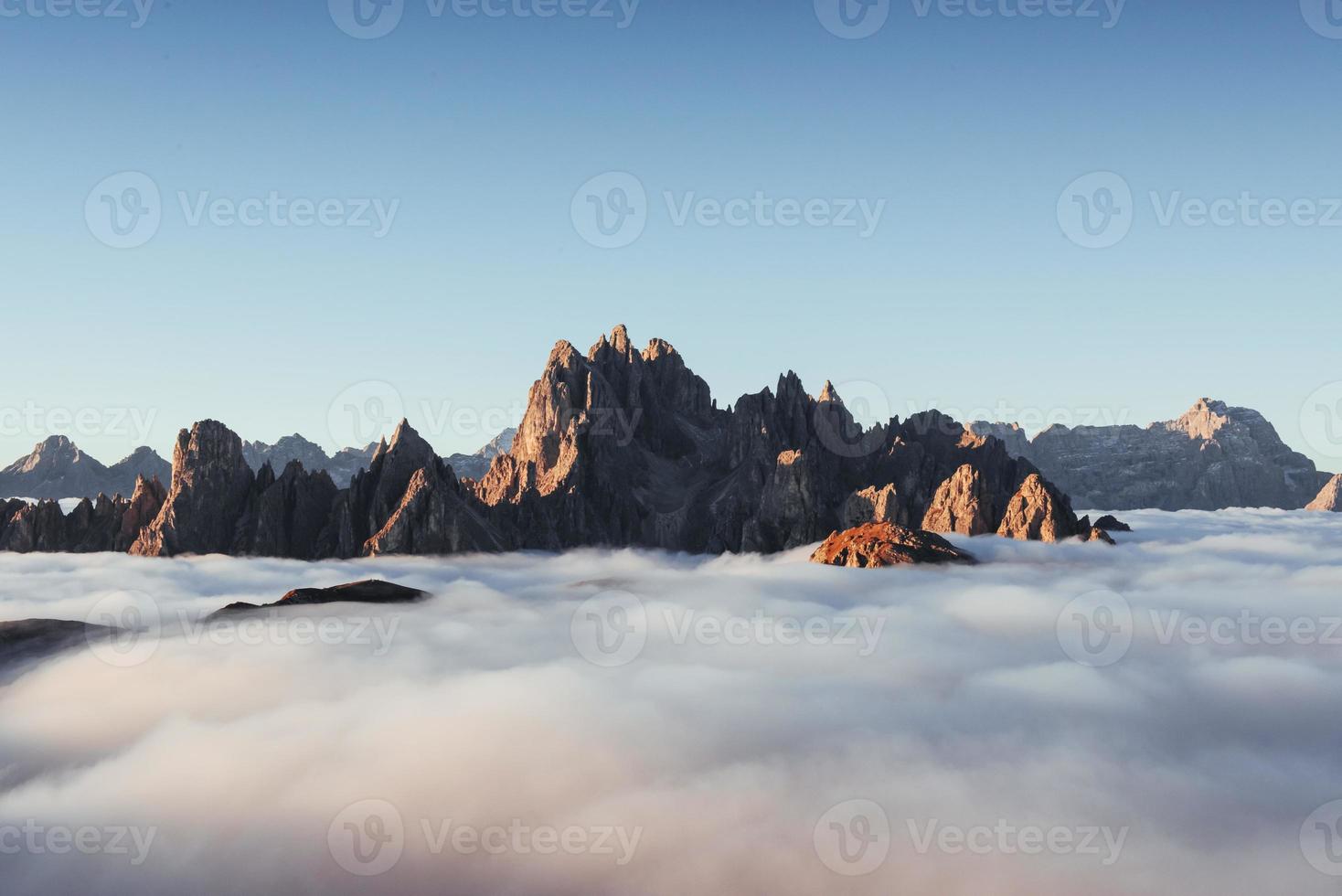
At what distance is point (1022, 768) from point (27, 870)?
310 ft

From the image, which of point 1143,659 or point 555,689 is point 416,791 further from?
point 1143,659

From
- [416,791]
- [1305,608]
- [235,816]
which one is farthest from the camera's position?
[1305,608]

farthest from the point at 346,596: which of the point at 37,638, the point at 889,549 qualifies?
the point at 889,549

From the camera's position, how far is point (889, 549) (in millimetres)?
152875

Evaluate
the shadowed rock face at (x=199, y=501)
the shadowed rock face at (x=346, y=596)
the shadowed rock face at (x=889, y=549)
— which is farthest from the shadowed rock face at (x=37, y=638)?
the shadowed rock face at (x=889, y=549)

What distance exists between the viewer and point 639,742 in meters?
95.0

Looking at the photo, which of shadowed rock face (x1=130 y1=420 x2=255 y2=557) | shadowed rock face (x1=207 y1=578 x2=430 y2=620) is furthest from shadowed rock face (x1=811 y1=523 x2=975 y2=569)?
shadowed rock face (x1=130 y1=420 x2=255 y2=557)

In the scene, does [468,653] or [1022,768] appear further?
[468,653]

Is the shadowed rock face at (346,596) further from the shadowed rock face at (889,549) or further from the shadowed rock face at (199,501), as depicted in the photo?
the shadowed rock face at (889,549)

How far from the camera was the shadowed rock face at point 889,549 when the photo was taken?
152 m

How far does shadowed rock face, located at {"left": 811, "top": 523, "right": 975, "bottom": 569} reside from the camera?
152m

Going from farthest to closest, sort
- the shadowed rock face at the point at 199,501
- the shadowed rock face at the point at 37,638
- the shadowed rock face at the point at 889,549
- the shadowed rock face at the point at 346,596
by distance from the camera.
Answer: the shadowed rock face at the point at 199,501
the shadowed rock face at the point at 889,549
the shadowed rock face at the point at 346,596
the shadowed rock face at the point at 37,638

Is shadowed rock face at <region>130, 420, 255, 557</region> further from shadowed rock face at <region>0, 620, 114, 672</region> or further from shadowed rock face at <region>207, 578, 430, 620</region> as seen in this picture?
shadowed rock face at <region>207, 578, 430, 620</region>

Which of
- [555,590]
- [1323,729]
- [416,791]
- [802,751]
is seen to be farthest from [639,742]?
[555,590]
